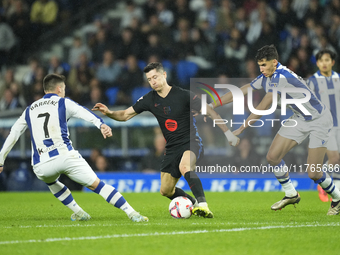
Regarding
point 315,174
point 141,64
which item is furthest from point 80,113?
point 141,64

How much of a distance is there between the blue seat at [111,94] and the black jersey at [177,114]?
6.70m

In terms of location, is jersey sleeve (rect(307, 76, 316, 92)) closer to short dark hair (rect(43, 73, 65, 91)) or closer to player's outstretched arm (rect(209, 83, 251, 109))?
player's outstretched arm (rect(209, 83, 251, 109))

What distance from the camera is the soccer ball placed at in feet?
20.4

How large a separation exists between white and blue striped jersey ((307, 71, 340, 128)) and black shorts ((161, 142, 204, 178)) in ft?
Answer: 9.27

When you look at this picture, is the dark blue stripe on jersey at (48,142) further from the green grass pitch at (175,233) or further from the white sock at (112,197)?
the green grass pitch at (175,233)

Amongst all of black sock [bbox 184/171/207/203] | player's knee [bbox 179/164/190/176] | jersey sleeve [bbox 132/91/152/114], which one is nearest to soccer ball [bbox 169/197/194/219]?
black sock [bbox 184/171/207/203]

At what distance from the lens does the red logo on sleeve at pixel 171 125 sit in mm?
6514

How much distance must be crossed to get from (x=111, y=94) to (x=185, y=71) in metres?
1.98

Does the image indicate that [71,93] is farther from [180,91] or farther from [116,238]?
[116,238]

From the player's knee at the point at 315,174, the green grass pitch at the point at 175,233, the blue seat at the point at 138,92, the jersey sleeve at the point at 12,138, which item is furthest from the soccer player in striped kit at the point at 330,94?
the blue seat at the point at 138,92

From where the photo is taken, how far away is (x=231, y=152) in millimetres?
11344

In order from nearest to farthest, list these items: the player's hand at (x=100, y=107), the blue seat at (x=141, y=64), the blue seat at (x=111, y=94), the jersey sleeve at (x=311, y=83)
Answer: the player's hand at (x=100, y=107) → the jersey sleeve at (x=311, y=83) → the blue seat at (x=111, y=94) → the blue seat at (x=141, y=64)

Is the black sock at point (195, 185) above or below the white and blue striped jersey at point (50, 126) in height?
below

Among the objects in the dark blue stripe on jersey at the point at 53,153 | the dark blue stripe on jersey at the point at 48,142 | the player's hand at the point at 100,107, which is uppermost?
the player's hand at the point at 100,107
